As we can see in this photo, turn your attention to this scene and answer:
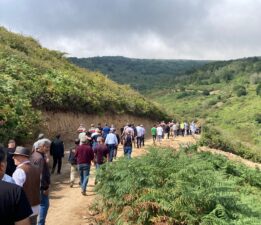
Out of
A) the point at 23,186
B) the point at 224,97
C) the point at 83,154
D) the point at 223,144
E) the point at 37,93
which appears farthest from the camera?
the point at 224,97

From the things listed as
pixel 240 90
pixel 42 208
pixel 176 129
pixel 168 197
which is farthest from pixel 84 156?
pixel 240 90

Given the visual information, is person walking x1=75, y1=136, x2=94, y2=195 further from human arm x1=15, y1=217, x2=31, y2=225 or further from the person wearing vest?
human arm x1=15, y1=217, x2=31, y2=225

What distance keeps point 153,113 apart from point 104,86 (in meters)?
8.95

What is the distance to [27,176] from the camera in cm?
710

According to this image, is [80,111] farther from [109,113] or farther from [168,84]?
[168,84]

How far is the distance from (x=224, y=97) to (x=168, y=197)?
124384 mm

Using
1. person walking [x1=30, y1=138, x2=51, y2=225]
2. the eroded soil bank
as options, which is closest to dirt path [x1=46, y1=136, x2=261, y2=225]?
person walking [x1=30, y1=138, x2=51, y2=225]

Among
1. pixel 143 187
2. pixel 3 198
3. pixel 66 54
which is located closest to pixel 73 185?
pixel 143 187

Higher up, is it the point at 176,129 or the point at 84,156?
the point at 176,129

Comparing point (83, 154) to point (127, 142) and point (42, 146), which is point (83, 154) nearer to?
A: point (42, 146)

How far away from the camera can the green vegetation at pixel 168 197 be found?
27.2 feet

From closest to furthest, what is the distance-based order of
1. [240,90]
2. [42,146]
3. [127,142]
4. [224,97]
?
[42,146] < [127,142] < [240,90] < [224,97]

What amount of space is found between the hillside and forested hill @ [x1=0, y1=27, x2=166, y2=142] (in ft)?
117

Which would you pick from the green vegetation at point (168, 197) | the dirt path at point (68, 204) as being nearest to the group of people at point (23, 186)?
the green vegetation at point (168, 197)
